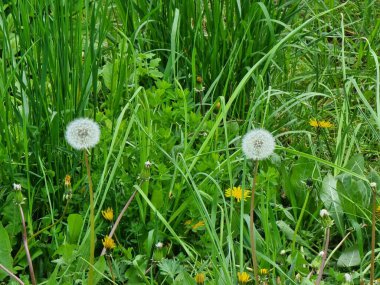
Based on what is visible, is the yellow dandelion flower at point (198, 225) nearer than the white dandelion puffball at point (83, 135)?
No

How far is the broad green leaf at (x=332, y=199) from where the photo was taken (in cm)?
234

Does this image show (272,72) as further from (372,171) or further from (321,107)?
(372,171)

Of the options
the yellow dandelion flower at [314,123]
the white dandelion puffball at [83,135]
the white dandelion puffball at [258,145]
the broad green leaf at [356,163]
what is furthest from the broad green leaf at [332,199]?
the white dandelion puffball at [83,135]

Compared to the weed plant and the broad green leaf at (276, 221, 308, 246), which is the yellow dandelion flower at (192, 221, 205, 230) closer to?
the weed plant

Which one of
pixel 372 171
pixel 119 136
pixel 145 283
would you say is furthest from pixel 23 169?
pixel 372 171

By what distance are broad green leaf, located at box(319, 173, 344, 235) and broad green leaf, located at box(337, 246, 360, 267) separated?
101 millimetres

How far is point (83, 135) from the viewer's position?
1.72 metres

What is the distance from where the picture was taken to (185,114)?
2.40 meters

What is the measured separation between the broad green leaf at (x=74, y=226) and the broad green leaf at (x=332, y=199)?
0.74m

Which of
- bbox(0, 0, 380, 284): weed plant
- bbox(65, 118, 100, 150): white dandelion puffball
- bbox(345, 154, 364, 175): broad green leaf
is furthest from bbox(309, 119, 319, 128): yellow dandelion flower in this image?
bbox(65, 118, 100, 150): white dandelion puffball

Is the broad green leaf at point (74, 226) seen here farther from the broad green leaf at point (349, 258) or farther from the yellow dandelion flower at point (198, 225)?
the broad green leaf at point (349, 258)

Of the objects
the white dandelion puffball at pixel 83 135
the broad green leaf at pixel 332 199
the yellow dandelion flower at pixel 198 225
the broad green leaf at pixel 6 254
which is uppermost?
the white dandelion puffball at pixel 83 135

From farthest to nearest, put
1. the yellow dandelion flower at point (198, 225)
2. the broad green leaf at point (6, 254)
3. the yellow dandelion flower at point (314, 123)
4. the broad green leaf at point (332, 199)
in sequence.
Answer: the yellow dandelion flower at point (314, 123) → the broad green leaf at point (332, 199) → the yellow dandelion flower at point (198, 225) → the broad green leaf at point (6, 254)

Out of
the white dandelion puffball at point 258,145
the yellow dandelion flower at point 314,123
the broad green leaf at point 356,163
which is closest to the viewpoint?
the white dandelion puffball at point 258,145
